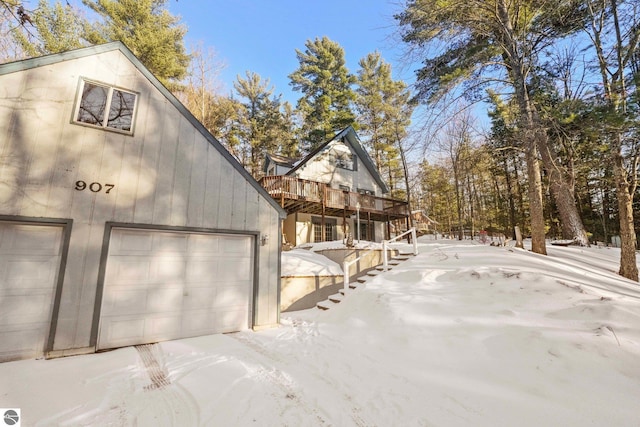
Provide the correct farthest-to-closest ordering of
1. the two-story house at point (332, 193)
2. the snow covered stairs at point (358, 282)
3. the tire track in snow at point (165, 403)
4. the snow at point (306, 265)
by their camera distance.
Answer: the two-story house at point (332, 193) < the snow at point (306, 265) < the snow covered stairs at point (358, 282) < the tire track in snow at point (165, 403)

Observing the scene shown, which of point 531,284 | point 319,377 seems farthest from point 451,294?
point 319,377

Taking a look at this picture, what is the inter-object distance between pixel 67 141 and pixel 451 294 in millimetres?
7977

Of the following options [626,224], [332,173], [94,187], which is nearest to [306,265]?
[94,187]

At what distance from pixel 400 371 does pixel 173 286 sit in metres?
4.39

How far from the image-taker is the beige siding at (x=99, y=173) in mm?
4316

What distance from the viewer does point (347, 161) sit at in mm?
18312

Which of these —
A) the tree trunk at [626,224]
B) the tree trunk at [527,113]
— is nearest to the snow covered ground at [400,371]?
the tree trunk at [626,224]

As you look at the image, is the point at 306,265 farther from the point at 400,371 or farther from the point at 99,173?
the point at 99,173

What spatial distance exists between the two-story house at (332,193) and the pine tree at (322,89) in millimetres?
5891

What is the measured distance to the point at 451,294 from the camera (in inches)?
220

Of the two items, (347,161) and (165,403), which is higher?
(347,161)

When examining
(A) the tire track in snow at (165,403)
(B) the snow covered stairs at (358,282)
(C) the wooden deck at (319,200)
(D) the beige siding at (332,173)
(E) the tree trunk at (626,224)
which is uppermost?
(D) the beige siding at (332,173)

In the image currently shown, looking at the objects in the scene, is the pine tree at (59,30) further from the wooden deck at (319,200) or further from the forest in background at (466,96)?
the wooden deck at (319,200)

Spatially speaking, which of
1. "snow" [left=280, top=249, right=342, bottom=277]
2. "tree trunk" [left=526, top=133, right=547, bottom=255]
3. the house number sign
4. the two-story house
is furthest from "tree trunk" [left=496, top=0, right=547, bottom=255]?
the house number sign
